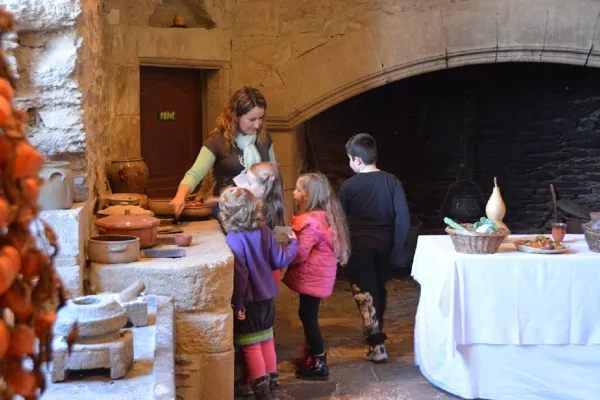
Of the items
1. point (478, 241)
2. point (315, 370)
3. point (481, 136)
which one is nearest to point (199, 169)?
point (315, 370)

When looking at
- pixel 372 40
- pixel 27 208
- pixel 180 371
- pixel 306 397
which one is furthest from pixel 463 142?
pixel 27 208

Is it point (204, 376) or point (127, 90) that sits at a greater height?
point (127, 90)

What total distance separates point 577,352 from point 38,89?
8.74ft

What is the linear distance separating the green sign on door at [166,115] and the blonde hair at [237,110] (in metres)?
1.22

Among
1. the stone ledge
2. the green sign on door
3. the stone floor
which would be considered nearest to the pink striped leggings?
the stone floor

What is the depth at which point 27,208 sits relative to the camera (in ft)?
3.16

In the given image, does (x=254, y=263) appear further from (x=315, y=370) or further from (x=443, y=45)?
(x=443, y=45)

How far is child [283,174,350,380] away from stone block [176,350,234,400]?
0.89 meters

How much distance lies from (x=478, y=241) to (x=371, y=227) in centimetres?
Result: 81

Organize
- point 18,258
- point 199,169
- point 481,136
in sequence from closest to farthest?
1. point 18,258
2. point 199,169
3. point 481,136

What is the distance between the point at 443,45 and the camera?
539 cm

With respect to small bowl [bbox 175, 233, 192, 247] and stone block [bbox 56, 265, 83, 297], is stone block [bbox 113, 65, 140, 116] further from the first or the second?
stone block [bbox 56, 265, 83, 297]

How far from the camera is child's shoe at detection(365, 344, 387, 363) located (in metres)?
4.28

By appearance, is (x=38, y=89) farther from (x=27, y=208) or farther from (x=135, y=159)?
(x=27, y=208)
